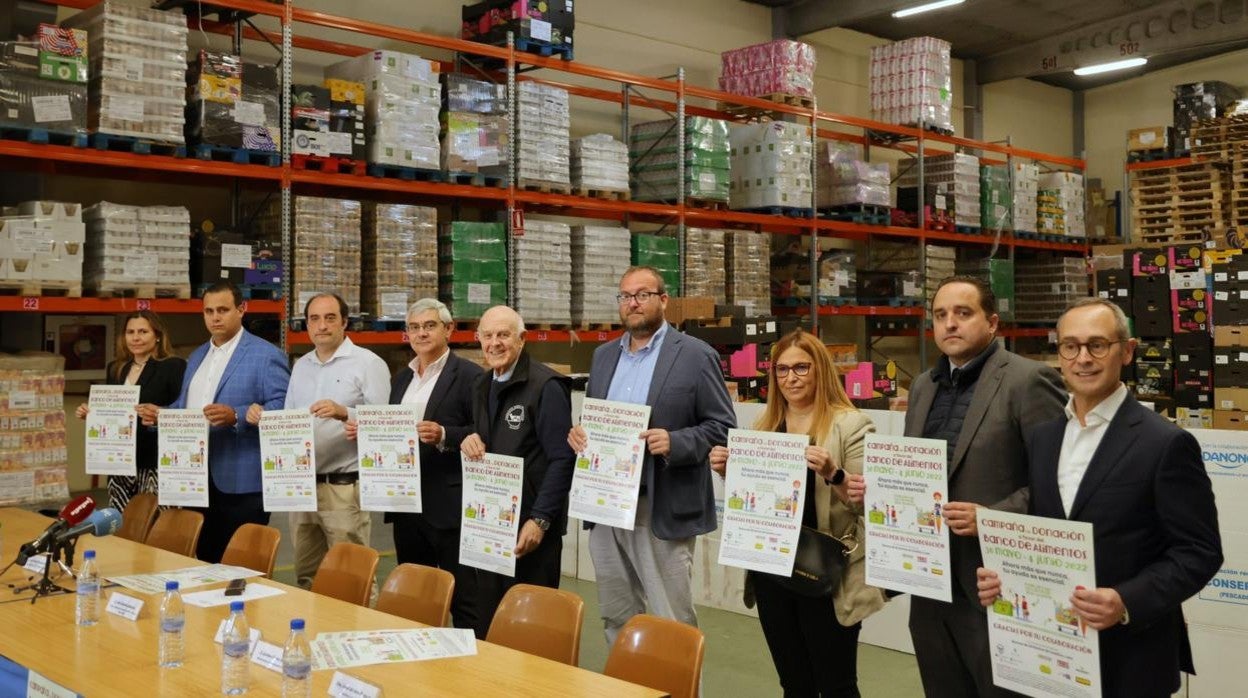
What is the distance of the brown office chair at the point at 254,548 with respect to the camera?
179 inches

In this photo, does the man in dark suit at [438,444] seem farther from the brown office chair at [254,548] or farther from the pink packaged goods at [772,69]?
the pink packaged goods at [772,69]

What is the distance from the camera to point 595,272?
950 cm

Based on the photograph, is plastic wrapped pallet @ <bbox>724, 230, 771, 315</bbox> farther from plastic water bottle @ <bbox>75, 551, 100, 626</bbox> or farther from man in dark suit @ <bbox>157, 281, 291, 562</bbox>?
plastic water bottle @ <bbox>75, 551, 100, 626</bbox>

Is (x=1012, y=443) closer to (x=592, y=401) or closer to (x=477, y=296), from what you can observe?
(x=592, y=401)

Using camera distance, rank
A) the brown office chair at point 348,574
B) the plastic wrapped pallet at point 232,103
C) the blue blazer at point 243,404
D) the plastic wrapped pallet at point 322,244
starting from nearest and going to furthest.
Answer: the brown office chair at point 348,574, the blue blazer at point 243,404, the plastic wrapped pallet at point 232,103, the plastic wrapped pallet at point 322,244

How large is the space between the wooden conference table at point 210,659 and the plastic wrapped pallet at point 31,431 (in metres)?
2.78

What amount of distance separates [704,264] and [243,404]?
19.3 feet

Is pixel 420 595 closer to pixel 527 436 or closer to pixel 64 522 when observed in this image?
pixel 527 436

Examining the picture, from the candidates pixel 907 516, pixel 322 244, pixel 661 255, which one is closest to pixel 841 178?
pixel 661 255

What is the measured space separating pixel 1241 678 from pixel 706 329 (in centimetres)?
520

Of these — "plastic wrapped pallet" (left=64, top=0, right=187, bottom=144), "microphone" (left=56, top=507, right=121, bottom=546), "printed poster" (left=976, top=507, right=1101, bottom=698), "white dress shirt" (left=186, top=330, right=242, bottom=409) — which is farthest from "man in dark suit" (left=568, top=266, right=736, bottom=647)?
"plastic wrapped pallet" (left=64, top=0, right=187, bottom=144)

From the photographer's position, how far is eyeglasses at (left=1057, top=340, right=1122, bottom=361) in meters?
2.63

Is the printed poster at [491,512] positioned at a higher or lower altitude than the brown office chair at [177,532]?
higher

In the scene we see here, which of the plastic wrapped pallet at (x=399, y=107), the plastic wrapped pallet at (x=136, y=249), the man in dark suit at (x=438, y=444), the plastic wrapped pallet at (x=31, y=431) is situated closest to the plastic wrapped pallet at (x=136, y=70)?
the plastic wrapped pallet at (x=136, y=249)
